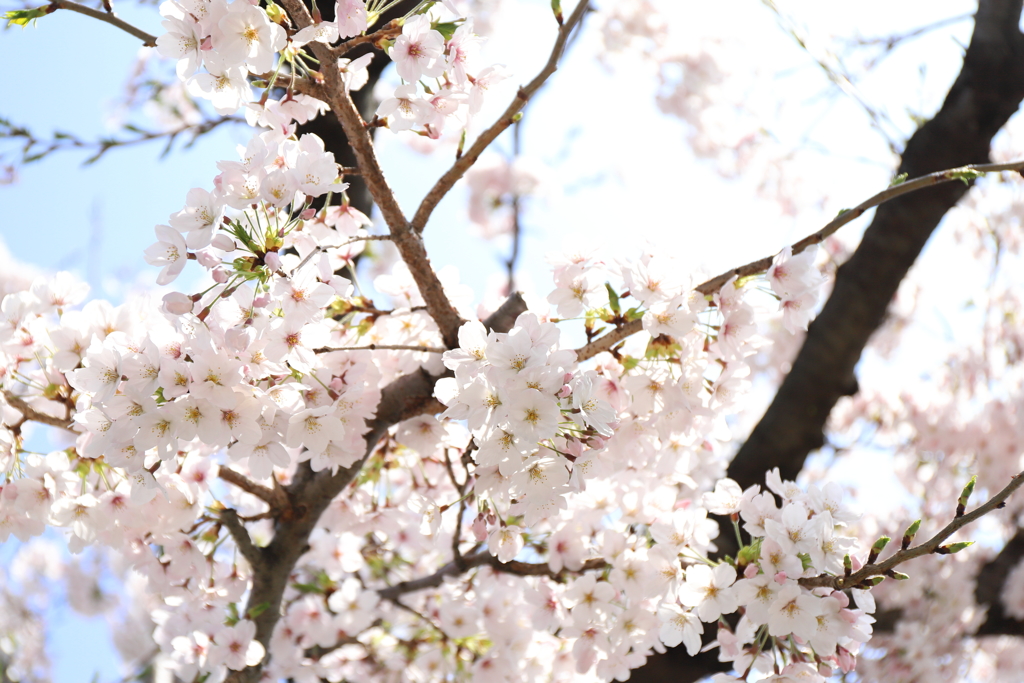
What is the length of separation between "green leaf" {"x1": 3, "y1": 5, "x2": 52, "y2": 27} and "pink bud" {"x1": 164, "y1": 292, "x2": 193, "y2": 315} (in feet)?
1.84

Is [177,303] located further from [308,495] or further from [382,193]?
[308,495]

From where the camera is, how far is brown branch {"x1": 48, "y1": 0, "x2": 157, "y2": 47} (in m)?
1.19

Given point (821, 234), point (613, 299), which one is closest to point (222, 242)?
point (613, 299)

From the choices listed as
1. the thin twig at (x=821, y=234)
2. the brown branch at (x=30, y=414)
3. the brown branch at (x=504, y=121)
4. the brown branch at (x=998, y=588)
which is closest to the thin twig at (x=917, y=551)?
the thin twig at (x=821, y=234)

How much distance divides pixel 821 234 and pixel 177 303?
1101mm

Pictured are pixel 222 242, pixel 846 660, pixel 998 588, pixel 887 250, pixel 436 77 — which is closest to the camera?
pixel 222 242

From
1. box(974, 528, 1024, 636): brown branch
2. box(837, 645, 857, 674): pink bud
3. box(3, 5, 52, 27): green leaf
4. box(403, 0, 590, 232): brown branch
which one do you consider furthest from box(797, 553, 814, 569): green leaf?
box(974, 528, 1024, 636): brown branch

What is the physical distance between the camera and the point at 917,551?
44.0 inches

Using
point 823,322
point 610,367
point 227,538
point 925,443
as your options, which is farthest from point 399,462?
point 925,443

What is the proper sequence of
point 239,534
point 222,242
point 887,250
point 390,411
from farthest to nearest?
1. point 887,250
2. point 239,534
3. point 390,411
4. point 222,242

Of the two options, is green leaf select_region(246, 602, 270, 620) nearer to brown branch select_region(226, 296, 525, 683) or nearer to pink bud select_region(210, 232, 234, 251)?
brown branch select_region(226, 296, 525, 683)

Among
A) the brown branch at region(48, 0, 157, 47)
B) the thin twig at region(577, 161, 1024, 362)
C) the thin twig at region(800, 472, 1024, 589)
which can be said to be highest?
the brown branch at region(48, 0, 157, 47)

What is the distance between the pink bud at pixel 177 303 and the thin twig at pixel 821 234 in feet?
2.26

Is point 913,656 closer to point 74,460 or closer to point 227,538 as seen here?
point 227,538
